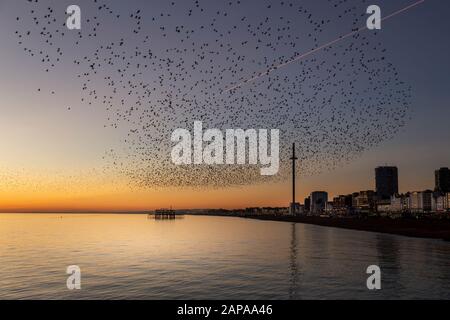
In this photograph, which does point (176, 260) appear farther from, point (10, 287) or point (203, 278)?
point (10, 287)

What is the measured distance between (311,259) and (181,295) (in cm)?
2266
